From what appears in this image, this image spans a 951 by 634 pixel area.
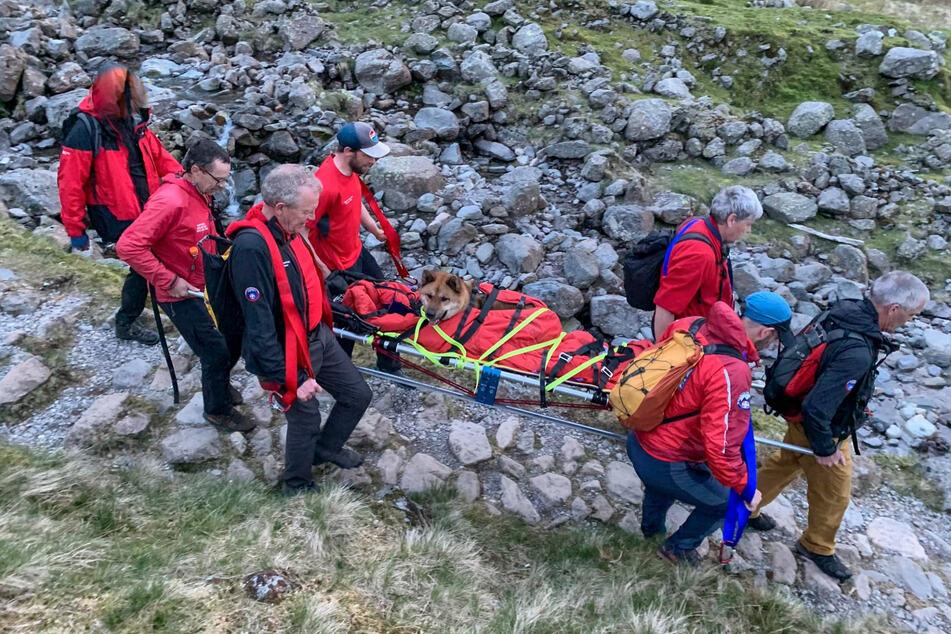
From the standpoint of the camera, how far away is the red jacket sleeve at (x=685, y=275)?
4.57 metres

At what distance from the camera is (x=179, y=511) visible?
4254 millimetres

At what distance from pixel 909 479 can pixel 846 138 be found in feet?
24.7

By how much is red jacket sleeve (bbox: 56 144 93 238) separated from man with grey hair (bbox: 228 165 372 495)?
2.35 m

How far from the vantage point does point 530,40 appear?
41.9ft

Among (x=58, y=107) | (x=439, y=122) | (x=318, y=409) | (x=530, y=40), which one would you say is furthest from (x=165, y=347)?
(x=530, y=40)

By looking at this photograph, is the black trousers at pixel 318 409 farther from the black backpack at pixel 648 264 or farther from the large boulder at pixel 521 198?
the large boulder at pixel 521 198

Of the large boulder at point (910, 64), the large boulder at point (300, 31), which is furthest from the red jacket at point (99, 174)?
the large boulder at point (910, 64)

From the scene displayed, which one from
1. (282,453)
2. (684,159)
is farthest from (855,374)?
(684,159)

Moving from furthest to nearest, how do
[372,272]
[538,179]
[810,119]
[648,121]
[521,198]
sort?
[810,119] < [648,121] < [538,179] < [521,198] < [372,272]

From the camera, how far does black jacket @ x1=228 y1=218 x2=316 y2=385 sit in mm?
3785

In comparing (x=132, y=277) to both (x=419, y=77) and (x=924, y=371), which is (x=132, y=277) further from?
(x=924, y=371)

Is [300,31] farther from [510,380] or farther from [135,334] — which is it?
[510,380]

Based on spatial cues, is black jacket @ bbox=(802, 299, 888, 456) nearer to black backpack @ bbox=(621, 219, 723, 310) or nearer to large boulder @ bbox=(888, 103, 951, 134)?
black backpack @ bbox=(621, 219, 723, 310)

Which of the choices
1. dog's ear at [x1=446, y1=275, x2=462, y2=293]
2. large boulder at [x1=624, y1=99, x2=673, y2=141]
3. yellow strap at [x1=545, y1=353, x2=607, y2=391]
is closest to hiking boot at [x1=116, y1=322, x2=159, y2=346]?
dog's ear at [x1=446, y1=275, x2=462, y2=293]
